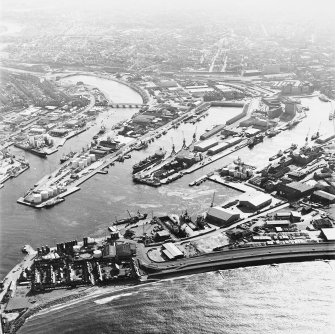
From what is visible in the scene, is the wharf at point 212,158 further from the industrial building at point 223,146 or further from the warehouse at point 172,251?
the warehouse at point 172,251

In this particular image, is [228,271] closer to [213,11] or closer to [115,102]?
[115,102]

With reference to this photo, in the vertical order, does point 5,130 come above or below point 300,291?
below

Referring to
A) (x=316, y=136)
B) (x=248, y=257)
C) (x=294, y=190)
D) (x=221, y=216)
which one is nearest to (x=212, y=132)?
(x=316, y=136)

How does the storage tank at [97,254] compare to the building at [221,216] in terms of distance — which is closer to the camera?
the storage tank at [97,254]

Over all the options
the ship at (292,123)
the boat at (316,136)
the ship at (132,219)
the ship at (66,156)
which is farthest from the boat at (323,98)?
the ship at (132,219)

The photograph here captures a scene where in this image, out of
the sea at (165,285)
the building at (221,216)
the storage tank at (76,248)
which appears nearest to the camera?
the sea at (165,285)

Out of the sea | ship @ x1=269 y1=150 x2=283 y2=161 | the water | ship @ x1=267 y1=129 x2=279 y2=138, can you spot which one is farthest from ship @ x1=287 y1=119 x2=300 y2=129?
the water

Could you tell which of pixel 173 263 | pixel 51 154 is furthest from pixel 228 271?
pixel 51 154

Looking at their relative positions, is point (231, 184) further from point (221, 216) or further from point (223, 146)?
point (223, 146)
